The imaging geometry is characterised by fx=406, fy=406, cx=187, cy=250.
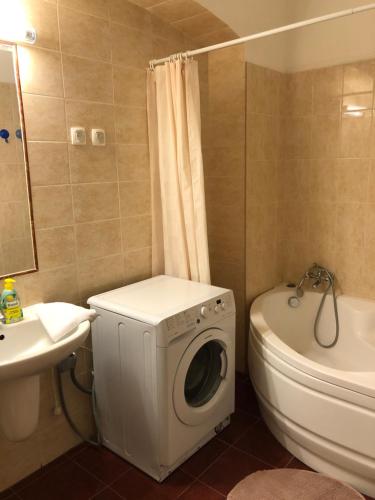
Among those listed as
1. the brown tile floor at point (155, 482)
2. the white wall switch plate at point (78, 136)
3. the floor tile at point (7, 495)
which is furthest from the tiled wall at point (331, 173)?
the floor tile at point (7, 495)

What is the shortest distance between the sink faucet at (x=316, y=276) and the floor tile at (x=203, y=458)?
115 cm

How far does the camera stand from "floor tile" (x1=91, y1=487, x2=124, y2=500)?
6.07ft

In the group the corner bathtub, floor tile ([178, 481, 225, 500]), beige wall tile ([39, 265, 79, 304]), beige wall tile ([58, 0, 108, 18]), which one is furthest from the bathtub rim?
beige wall tile ([58, 0, 108, 18])

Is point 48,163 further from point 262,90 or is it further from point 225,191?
point 262,90

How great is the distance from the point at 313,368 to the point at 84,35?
6.23ft

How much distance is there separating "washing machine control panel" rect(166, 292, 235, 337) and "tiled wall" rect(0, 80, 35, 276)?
0.73 m

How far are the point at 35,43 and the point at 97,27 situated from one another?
1.20 feet

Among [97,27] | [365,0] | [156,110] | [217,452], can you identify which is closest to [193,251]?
[156,110]

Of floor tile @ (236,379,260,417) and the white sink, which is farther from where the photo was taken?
floor tile @ (236,379,260,417)

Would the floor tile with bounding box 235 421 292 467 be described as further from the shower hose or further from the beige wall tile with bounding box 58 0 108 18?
the beige wall tile with bounding box 58 0 108 18

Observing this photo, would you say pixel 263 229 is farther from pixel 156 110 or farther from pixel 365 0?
pixel 365 0

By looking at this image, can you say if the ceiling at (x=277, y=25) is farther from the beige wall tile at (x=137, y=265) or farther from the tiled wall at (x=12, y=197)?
the beige wall tile at (x=137, y=265)

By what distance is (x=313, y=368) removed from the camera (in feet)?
6.05

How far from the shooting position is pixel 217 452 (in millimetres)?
2119
